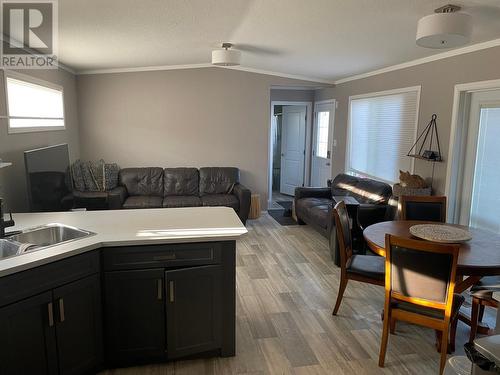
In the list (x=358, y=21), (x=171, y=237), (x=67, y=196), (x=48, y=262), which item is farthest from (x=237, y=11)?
(x=67, y=196)

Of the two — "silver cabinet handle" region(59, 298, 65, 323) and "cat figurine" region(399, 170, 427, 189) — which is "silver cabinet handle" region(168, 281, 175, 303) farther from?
→ "cat figurine" region(399, 170, 427, 189)

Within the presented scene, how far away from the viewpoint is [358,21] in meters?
3.25

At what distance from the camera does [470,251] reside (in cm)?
256

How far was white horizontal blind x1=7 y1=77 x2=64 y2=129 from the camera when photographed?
3.86m

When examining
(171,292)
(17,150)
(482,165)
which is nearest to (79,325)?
(171,292)

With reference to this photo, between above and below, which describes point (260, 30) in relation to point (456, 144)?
above

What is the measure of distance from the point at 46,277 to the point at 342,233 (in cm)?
207

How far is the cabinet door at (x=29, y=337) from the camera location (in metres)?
1.87

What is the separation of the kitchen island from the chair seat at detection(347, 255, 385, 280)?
1.06 m

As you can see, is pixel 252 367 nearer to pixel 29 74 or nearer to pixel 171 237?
pixel 171 237

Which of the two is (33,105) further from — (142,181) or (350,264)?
(350,264)

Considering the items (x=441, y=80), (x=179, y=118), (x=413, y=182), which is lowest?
(x=413, y=182)

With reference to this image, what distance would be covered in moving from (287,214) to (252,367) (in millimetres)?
4207
